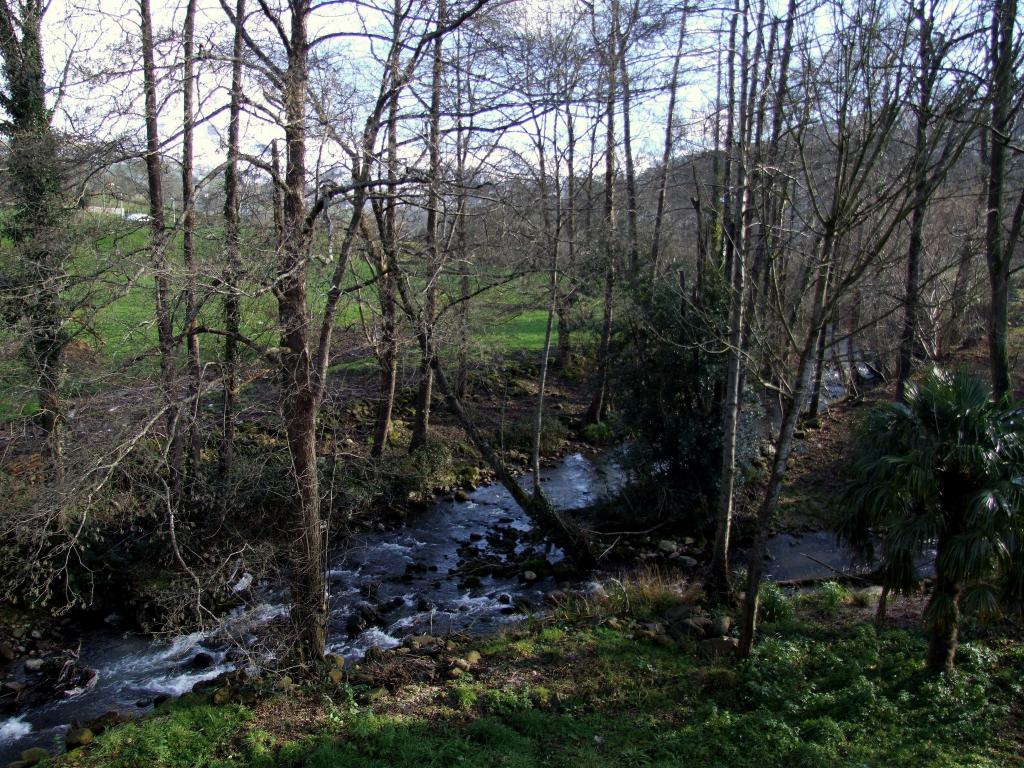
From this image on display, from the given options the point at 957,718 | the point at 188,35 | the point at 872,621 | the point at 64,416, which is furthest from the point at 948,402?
the point at 64,416

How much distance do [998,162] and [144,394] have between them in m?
11.5

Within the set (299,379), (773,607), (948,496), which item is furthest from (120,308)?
(948,496)

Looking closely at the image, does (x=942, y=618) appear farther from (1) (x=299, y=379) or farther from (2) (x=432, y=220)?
(2) (x=432, y=220)

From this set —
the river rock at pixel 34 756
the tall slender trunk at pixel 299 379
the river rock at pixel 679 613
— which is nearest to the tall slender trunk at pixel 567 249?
the tall slender trunk at pixel 299 379

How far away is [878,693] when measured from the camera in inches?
273

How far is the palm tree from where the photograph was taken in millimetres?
6301

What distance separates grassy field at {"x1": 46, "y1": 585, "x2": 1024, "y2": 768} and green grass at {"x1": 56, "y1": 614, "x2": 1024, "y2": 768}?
16 mm

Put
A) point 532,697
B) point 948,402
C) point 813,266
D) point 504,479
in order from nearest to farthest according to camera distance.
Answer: point 813,266
point 948,402
point 532,697
point 504,479

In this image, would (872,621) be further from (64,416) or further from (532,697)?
(64,416)

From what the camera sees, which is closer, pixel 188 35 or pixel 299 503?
pixel 188 35

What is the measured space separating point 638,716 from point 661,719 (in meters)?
0.22

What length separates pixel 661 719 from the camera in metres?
6.88

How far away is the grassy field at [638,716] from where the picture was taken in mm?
6023

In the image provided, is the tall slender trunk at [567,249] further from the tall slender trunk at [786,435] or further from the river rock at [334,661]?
the river rock at [334,661]
